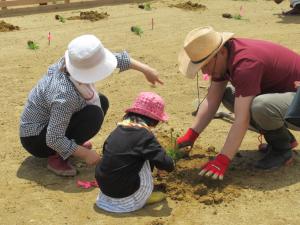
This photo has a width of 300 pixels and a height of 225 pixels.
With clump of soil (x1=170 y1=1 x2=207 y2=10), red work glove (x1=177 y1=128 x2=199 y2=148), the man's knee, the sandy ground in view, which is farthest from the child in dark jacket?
clump of soil (x1=170 y1=1 x2=207 y2=10)

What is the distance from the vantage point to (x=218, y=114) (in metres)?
5.09

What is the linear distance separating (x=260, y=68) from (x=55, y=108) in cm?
142

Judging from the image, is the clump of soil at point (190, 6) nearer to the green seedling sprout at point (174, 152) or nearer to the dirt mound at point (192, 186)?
the green seedling sprout at point (174, 152)

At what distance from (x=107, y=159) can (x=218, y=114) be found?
6.52 ft

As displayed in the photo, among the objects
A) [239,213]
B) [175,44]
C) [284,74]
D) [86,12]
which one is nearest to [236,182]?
[239,213]

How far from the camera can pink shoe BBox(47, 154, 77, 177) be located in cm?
398

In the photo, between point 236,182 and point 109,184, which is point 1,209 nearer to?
point 109,184

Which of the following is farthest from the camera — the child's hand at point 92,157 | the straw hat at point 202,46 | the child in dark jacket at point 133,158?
the child's hand at point 92,157

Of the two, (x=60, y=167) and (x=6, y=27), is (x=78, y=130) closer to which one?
(x=60, y=167)

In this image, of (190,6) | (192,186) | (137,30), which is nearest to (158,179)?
(192,186)

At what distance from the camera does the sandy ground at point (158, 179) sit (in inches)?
135

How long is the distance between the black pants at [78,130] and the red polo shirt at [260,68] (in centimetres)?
102

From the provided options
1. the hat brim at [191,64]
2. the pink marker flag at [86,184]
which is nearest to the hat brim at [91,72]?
the hat brim at [191,64]

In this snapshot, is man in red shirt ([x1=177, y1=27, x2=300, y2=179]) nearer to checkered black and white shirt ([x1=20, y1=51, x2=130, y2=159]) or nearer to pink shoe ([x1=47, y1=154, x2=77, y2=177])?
checkered black and white shirt ([x1=20, y1=51, x2=130, y2=159])
